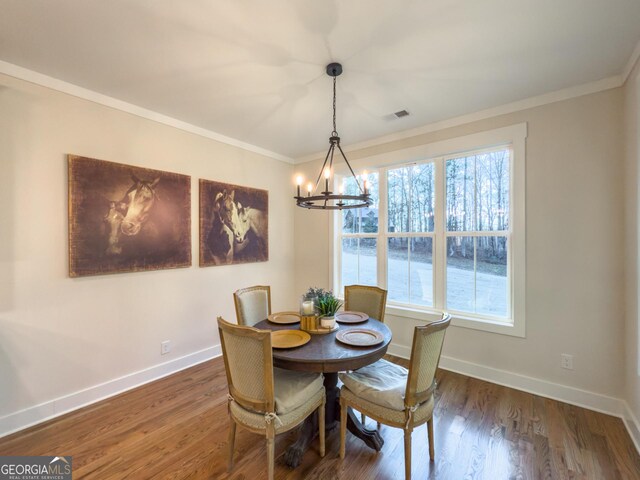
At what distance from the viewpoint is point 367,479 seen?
66.6 inches

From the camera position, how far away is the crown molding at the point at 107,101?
83.2 inches

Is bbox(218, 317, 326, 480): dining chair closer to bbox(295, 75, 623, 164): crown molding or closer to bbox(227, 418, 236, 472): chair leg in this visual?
bbox(227, 418, 236, 472): chair leg

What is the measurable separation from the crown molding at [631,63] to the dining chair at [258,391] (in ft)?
10.0

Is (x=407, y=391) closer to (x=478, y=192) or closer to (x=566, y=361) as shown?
(x=566, y=361)

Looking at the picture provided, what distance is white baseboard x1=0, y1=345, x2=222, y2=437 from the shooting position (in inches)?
82.8

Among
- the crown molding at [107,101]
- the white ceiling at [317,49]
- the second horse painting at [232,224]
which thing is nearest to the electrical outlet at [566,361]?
the white ceiling at [317,49]

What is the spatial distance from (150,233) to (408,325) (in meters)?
3.06

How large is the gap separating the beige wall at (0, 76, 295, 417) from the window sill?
94.7 inches

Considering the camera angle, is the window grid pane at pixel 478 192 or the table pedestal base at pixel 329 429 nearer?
the table pedestal base at pixel 329 429

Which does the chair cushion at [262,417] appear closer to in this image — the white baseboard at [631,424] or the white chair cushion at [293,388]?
the white chair cushion at [293,388]

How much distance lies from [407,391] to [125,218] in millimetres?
2792

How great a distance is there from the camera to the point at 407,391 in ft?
5.37

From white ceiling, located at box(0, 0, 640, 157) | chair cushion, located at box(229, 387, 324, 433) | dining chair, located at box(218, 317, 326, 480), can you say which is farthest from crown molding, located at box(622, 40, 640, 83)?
chair cushion, located at box(229, 387, 324, 433)

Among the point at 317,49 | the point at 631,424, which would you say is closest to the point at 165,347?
the point at 317,49
